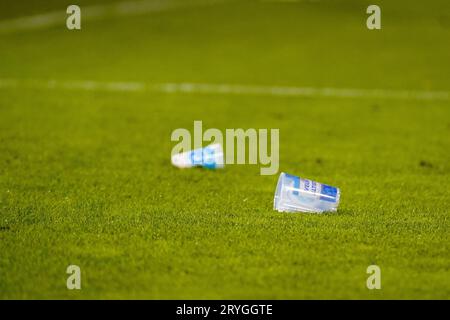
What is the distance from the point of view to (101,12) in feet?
81.4

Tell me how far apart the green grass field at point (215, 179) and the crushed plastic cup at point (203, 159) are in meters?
0.16

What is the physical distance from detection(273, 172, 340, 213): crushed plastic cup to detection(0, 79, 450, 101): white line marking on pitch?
8.40m

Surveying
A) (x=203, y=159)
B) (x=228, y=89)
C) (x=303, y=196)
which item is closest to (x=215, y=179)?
(x=203, y=159)

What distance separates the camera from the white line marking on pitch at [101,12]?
2280 centimetres

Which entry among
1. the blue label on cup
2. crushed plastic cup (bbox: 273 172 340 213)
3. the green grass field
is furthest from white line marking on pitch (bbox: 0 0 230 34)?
the blue label on cup

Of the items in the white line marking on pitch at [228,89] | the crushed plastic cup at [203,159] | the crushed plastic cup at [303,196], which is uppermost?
the white line marking on pitch at [228,89]

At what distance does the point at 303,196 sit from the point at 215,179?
1723 millimetres

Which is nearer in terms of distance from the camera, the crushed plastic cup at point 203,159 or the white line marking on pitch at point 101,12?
the crushed plastic cup at point 203,159

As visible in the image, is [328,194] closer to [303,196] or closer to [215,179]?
[303,196]

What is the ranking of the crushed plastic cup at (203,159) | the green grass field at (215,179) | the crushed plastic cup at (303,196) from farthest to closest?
the crushed plastic cup at (203,159)
the crushed plastic cup at (303,196)
the green grass field at (215,179)

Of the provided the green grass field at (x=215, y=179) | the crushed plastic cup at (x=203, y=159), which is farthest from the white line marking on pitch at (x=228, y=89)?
the crushed plastic cup at (x=203, y=159)

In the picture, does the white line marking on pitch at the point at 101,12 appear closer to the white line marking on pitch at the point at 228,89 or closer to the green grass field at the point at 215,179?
the green grass field at the point at 215,179

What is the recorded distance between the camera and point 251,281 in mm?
5270
